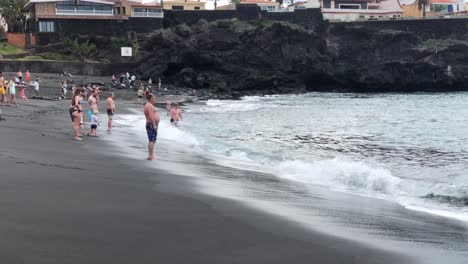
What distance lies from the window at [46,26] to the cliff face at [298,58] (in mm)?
9928

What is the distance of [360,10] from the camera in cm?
7688

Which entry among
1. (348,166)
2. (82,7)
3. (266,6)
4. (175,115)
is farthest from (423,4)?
(348,166)

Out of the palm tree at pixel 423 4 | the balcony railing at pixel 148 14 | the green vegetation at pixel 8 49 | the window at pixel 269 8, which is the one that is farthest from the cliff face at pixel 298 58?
the green vegetation at pixel 8 49

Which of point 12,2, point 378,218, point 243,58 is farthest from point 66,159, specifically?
point 12,2

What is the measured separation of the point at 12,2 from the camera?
6066 cm

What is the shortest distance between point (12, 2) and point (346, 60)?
40.4 metres

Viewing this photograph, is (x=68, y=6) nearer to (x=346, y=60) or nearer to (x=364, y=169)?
(x=346, y=60)

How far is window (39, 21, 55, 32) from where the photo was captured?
57.9 metres

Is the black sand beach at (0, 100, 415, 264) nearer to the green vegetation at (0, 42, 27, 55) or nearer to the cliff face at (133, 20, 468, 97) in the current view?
the cliff face at (133, 20, 468, 97)

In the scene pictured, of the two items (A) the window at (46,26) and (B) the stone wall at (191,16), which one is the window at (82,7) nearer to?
(A) the window at (46,26)

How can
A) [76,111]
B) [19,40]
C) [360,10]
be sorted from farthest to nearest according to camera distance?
[360,10] → [19,40] → [76,111]

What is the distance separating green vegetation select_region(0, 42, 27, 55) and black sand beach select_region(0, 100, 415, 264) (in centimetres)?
4660

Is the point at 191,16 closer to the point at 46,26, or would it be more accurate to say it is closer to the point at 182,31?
the point at 182,31

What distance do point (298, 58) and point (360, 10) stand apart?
825 inches
